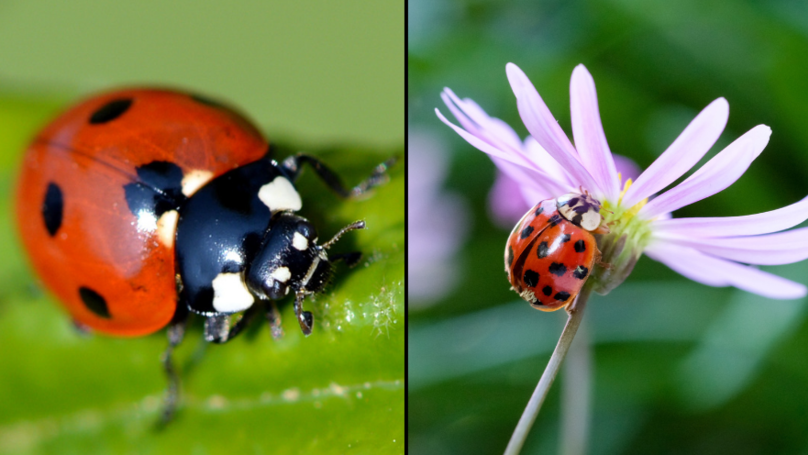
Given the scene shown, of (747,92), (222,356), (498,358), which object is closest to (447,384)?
(498,358)

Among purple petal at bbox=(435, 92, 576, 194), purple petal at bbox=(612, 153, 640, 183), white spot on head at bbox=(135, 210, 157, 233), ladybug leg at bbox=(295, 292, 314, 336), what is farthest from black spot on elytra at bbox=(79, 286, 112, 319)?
purple petal at bbox=(612, 153, 640, 183)

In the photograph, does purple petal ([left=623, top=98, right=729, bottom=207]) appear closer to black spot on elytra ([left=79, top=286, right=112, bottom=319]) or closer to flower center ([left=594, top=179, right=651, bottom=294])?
flower center ([left=594, top=179, right=651, bottom=294])

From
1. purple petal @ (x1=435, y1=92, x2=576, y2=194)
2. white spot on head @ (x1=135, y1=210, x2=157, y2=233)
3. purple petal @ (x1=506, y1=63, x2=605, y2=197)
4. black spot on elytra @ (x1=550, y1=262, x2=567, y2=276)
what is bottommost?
white spot on head @ (x1=135, y1=210, x2=157, y2=233)

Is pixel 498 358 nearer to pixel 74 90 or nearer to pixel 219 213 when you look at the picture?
pixel 219 213

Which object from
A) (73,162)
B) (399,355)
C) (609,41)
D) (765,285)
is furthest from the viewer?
(609,41)

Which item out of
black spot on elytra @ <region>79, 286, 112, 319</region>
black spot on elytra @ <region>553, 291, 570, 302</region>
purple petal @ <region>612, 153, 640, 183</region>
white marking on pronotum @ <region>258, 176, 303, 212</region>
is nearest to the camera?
black spot on elytra @ <region>553, 291, 570, 302</region>

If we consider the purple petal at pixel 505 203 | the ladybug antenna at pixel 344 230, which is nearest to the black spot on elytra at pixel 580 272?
the ladybug antenna at pixel 344 230
